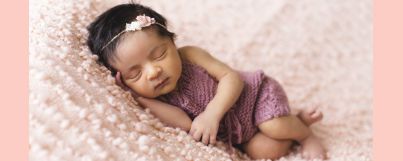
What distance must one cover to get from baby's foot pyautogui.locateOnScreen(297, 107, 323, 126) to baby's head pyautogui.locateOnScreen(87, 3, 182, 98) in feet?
1.39

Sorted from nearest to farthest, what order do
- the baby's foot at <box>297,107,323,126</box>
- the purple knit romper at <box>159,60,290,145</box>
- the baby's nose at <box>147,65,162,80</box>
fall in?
1. the baby's nose at <box>147,65,162,80</box>
2. the purple knit romper at <box>159,60,290,145</box>
3. the baby's foot at <box>297,107,323,126</box>

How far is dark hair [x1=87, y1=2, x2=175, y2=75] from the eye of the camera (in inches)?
49.9

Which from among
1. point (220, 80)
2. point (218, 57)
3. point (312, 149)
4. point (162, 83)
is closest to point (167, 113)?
point (162, 83)

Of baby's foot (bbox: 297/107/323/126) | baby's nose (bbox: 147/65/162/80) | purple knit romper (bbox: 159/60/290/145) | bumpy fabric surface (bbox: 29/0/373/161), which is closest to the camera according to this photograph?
bumpy fabric surface (bbox: 29/0/373/161)

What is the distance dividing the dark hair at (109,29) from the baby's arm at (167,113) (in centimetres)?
11

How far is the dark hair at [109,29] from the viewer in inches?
49.9

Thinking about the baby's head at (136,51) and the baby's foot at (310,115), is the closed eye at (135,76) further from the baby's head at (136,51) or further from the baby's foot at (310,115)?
the baby's foot at (310,115)

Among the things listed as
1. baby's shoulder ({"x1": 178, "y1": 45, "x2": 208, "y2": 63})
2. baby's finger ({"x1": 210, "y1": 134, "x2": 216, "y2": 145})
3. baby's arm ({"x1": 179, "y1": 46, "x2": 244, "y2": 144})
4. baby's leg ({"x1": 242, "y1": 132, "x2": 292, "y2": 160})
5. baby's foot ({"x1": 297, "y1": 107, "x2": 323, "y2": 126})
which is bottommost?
baby's leg ({"x1": 242, "y1": 132, "x2": 292, "y2": 160})

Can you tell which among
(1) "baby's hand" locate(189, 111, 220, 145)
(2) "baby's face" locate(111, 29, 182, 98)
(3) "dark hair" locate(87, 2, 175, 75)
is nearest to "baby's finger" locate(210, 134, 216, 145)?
(1) "baby's hand" locate(189, 111, 220, 145)

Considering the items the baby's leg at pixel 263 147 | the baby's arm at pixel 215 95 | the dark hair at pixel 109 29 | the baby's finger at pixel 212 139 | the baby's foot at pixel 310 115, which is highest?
the dark hair at pixel 109 29

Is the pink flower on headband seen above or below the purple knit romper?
above

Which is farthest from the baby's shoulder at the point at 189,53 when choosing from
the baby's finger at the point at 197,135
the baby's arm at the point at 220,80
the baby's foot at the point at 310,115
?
the baby's foot at the point at 310,115

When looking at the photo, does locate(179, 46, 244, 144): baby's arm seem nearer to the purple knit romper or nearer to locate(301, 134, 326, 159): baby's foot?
the purple knit romper

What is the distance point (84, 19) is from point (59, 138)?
1.68ft
